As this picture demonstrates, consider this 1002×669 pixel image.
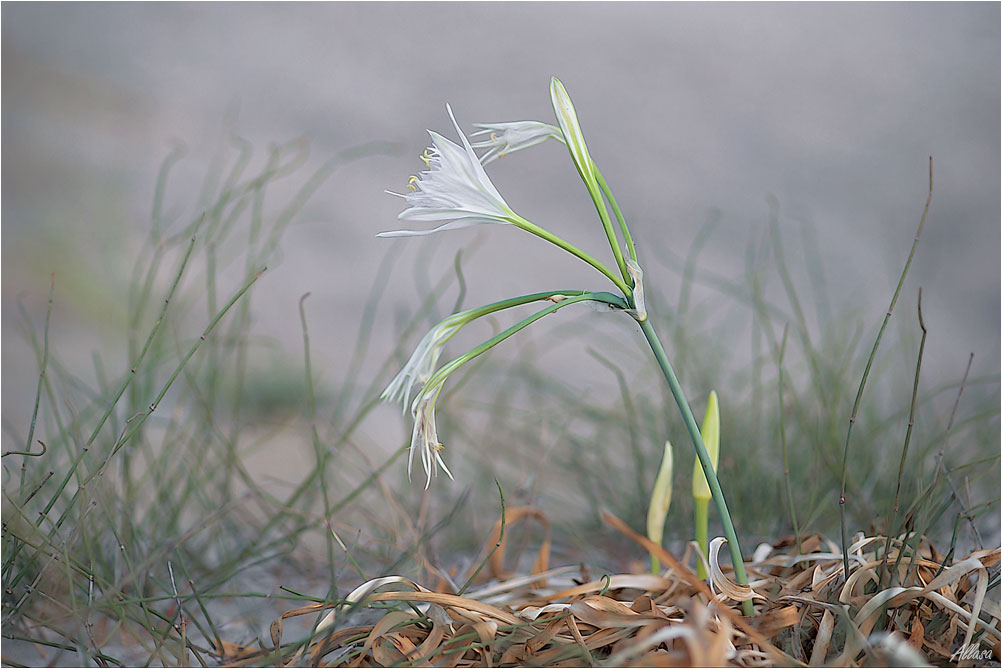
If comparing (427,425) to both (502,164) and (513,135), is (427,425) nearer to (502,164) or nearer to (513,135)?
(513,135)

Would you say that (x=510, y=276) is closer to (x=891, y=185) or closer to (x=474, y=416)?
(x=474, y=416)

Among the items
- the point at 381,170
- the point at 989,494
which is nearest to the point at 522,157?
the point at 381,170

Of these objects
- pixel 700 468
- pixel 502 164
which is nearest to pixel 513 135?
pixel 700 468

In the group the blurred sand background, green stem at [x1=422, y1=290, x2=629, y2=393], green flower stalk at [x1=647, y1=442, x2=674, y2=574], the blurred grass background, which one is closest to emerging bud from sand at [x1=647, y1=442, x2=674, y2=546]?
green flower stalk at [x1=647, y1=442, x2=674, y2=574]

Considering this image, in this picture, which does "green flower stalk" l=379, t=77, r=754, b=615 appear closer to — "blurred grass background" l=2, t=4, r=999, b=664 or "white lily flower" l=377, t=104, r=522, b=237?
"white lily flower" l=377, t=104, r=522, b=237

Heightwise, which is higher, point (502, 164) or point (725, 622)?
point (502, 164)

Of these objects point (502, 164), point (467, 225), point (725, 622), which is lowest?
point (725, 622)
